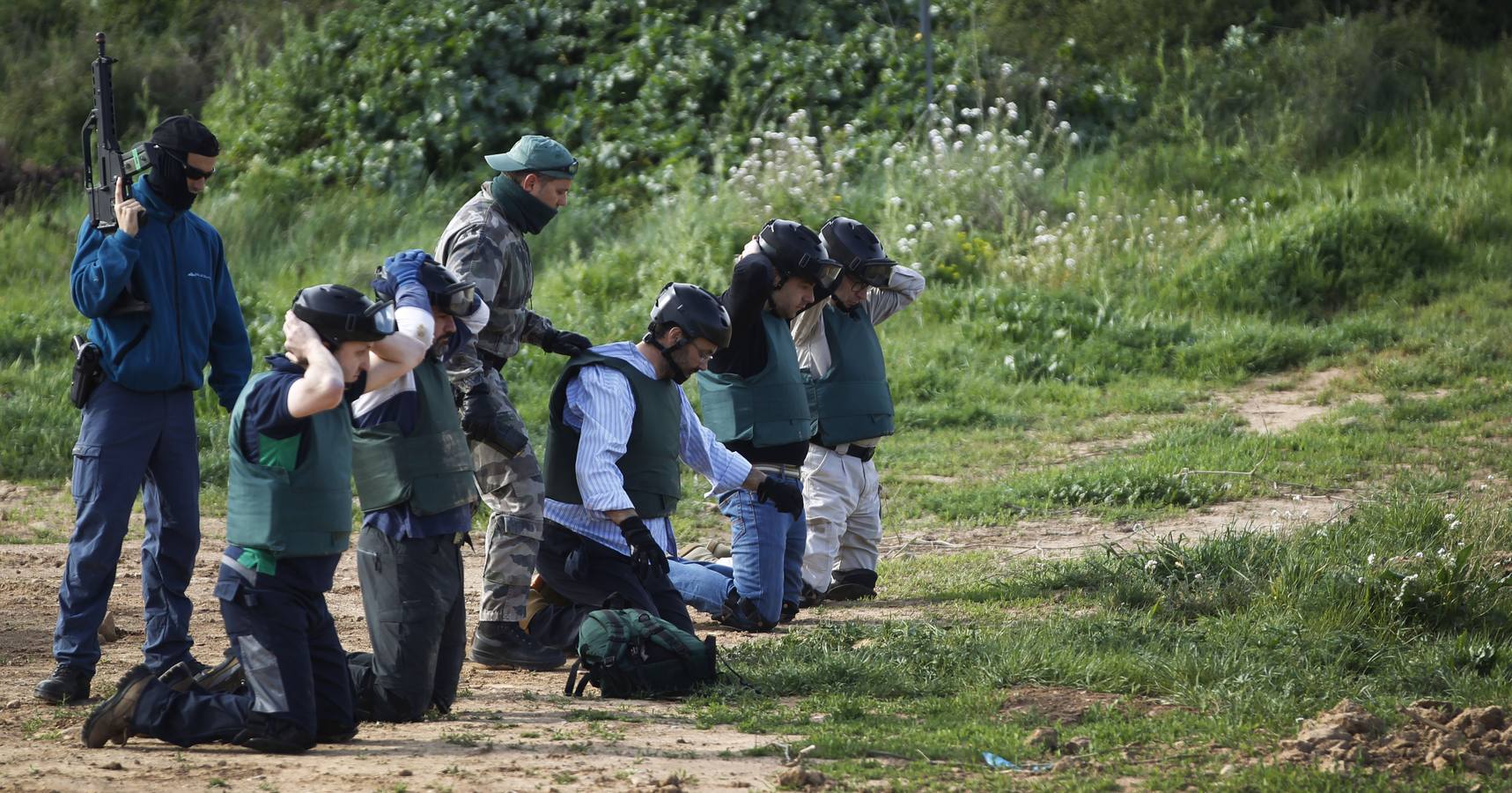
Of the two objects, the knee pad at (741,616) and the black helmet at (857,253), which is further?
the black helmet at (857,253)

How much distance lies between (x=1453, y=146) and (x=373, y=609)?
11.8 meters

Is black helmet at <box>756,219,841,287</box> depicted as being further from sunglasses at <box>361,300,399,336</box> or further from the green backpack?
sunglasses at <box>361,300,399,336</box>

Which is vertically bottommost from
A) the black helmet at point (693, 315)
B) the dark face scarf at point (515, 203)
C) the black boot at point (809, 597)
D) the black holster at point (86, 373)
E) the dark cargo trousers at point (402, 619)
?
the black boot at point (809, 597)

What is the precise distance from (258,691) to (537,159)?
2.56 metres

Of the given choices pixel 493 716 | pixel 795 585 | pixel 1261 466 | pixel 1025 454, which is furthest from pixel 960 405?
pixel 493 716

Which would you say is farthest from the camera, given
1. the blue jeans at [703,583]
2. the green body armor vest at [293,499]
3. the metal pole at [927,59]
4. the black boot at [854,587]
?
the metal pole at [927,59]

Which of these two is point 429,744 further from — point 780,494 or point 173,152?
point 173,152

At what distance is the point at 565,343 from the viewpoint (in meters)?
6.30

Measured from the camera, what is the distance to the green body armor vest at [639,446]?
6.05 m

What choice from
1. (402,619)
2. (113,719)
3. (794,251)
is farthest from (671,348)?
(113,719)

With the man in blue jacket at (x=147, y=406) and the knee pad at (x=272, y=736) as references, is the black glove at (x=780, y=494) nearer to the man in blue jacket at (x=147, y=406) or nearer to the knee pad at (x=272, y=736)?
the man in blue jacket at (x=147, y=406)

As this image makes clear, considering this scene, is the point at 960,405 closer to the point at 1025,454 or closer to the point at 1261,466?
the point at 1025,454

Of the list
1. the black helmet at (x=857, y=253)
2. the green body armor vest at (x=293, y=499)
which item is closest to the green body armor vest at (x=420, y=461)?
the green body armor vest at (x=293, y=499)

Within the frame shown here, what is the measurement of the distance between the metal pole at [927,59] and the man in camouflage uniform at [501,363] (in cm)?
876
